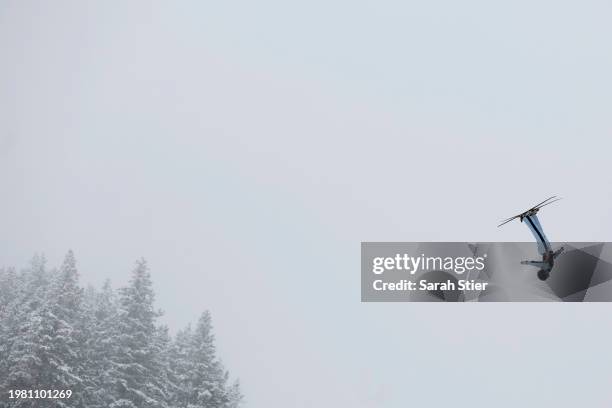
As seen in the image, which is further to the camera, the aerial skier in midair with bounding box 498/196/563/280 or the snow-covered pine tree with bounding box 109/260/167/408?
the snow-covered pine tree with bounding box 109/260/167/408

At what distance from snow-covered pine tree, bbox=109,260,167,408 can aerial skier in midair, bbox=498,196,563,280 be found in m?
8.92

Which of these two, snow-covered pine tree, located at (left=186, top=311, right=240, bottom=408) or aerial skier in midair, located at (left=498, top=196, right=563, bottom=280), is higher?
aerial skier in midair, located at (left=498, top=196, right=563, bottom=280)

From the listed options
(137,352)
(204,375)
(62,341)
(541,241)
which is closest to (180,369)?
(204,375)

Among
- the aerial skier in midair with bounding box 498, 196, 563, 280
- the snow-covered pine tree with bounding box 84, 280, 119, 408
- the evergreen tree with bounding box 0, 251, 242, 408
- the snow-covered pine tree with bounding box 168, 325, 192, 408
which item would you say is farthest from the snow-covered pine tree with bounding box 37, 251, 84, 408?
the aerial skier in midair with bounding box 498, 196, 563, 280

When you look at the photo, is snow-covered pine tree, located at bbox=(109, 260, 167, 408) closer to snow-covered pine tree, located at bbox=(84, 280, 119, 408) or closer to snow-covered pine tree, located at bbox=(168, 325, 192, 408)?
snow-covered pine tree, located at bbox=(84, 280, 119, 408)

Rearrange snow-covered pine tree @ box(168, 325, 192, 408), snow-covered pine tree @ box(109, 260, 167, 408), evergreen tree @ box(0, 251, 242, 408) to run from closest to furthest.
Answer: evergreen tree @ box(0, 251, 242, 408)
snow-covered pine tree @ box(109, 260, 167, 408)
snow-covered pine tree @ box(168, 325, 192, 408)

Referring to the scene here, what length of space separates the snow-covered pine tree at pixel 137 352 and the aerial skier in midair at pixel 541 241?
8916 millimetres

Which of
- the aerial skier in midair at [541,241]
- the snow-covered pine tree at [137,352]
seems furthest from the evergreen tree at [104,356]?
the aerial skier in midair at [541,241]

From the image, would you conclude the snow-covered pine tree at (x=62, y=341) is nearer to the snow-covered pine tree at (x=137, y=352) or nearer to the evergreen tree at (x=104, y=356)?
the evergreen tree at (x=104, y=356)

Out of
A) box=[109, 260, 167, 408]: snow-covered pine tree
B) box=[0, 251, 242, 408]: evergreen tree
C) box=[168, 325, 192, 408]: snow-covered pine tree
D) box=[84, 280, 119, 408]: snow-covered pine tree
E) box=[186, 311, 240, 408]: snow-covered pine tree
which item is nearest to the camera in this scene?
box=[0, 251, 242, 408]: evergreen tree

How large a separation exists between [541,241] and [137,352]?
31.8ft

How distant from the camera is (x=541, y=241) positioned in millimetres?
9391

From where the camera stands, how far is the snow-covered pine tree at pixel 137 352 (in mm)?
15906

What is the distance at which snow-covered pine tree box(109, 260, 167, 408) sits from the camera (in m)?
15.9
